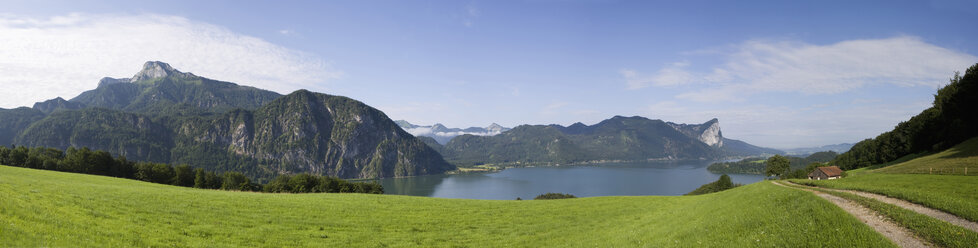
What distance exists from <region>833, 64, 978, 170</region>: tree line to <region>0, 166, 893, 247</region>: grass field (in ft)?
196

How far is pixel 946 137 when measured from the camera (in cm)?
6738

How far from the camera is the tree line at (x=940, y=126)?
55.8 m

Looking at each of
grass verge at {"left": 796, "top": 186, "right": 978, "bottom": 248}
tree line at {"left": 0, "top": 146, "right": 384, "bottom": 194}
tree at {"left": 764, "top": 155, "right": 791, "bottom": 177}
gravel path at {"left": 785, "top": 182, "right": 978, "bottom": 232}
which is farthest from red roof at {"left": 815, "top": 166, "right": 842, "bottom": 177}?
tree line at {"left": 0, "top": 146, "right": 384, "bottom": 194}

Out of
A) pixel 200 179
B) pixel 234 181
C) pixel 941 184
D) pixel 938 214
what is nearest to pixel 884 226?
pixel 938 214

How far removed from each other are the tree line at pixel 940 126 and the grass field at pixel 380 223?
59.8 metres

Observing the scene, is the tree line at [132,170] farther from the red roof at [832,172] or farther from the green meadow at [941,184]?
the red roof at [832,172]

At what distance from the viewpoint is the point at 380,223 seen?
25.0 m

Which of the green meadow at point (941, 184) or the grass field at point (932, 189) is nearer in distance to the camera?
the grass field at point (932, 189)

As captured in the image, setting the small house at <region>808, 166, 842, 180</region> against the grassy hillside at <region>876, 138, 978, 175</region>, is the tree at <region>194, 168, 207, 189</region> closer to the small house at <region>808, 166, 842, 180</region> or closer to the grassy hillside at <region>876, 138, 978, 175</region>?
the grassy hillside at <region>876, 138, 978, 175</region>

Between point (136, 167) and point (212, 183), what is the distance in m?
20.2

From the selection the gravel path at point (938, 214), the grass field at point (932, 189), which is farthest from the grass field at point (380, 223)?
the grass field at point (932, 189)

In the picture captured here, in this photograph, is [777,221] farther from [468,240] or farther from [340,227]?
[340,227]

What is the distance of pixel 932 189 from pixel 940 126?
6571 cm

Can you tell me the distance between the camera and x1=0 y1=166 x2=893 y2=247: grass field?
12836mm
